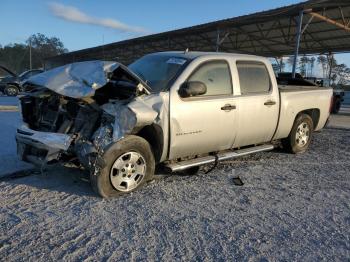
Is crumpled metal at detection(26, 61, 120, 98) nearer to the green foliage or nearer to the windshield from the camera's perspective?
the windshield

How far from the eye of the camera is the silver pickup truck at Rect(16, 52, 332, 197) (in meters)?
4.95

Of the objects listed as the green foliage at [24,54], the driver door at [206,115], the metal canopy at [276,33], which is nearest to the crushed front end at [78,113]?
the driver door at [206,115]

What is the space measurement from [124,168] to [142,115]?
→ 0.73 meters

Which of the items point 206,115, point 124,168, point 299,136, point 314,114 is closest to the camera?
point 124,168

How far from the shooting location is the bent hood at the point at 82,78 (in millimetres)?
4988

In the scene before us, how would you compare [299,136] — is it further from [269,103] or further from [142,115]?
[142,115]

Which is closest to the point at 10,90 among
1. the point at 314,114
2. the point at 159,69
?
the point at 314,114

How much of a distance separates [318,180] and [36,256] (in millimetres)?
4373

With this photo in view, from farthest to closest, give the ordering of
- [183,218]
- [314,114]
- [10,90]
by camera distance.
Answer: [10,90] < [314,114] < [183,218]

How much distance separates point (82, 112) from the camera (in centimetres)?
519

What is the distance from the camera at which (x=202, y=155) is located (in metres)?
6.25

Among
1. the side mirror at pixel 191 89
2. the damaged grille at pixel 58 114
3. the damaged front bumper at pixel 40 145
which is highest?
the side mirror at pixel 191 89

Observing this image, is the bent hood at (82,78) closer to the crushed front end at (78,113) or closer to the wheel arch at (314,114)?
the crushed front end at (78,113)

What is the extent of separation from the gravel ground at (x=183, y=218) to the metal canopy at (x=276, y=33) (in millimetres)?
12044
